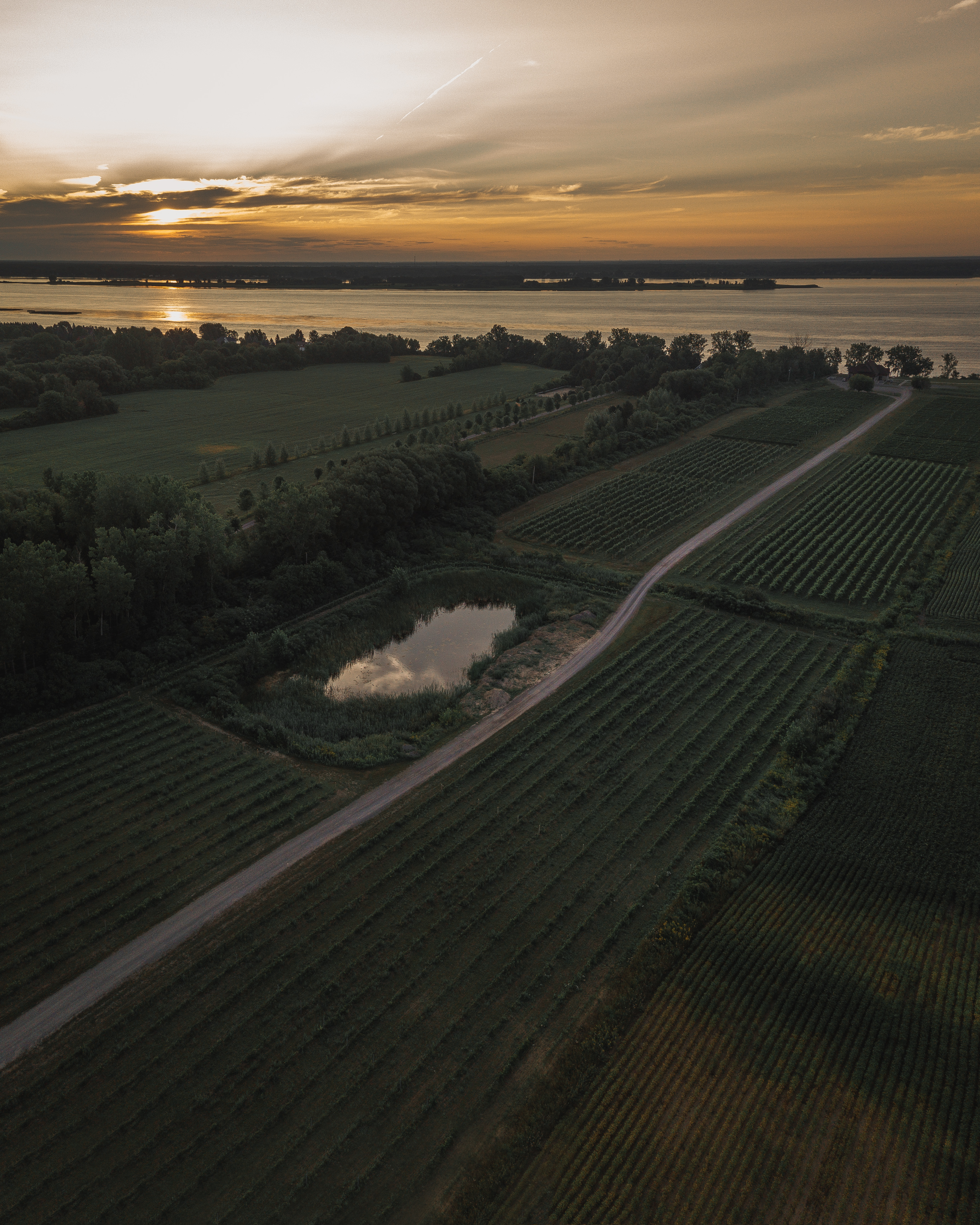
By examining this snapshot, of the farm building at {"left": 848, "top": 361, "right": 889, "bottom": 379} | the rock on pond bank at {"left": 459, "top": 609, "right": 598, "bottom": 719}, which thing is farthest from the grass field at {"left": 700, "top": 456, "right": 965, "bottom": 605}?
the farm building at {"left": 848, "top": 361, "right": 889, "bottom": 379}

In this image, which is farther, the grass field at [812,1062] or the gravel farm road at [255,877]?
the gravel farm road at [255,877]

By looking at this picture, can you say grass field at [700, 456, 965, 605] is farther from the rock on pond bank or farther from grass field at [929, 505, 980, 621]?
the rock on pond bank

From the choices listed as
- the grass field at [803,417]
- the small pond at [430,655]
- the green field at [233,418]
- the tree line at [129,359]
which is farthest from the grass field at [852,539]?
the tree line at [129,359]

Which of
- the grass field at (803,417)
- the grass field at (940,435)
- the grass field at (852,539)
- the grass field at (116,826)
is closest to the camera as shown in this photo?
the grass field at (116,826)

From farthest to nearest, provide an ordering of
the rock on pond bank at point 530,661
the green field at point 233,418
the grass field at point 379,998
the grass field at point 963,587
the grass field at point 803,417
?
the grass field at point 803,417, the green field at point 233,418, the grass field at point 963,587, the rock on pond bank at point 530,661, the grass field at point 379,998

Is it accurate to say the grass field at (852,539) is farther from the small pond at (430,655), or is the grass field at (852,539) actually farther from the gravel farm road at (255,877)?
the small pond at (430,655)

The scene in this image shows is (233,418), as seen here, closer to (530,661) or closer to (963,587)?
(530,661)

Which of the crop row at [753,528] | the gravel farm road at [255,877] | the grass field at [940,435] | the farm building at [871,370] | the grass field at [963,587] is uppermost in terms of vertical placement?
the farm building at [871,370]
